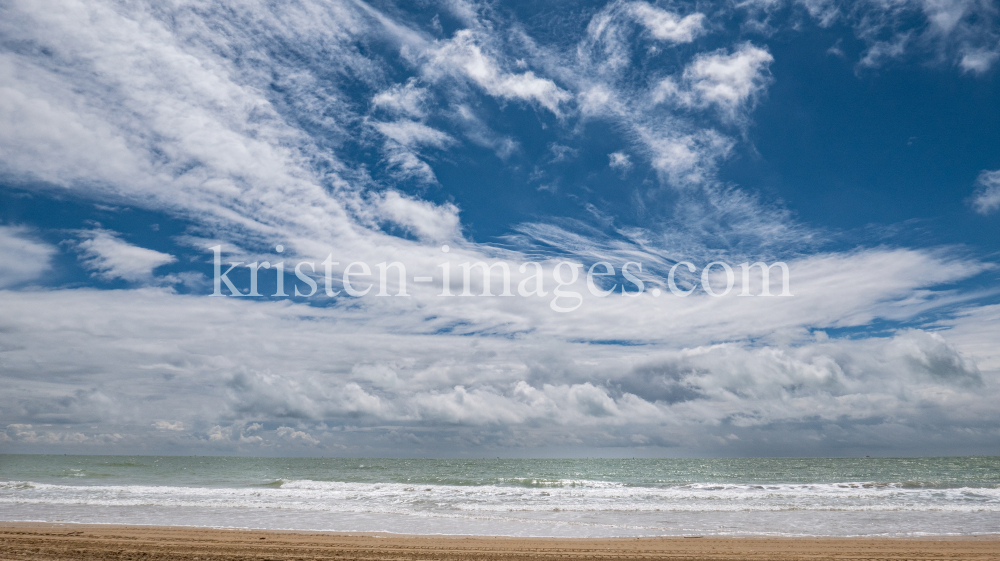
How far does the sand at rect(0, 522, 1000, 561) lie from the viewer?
11.8 metres

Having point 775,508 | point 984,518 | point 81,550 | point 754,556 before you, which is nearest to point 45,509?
point 81,550

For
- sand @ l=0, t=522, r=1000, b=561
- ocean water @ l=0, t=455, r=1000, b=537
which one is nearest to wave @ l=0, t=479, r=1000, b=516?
ocean water @ l=0, t=455, r=1000, b=537

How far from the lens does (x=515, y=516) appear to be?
1933 cm

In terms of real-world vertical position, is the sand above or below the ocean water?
above

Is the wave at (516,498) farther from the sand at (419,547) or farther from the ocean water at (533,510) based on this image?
the sand at (419,547)

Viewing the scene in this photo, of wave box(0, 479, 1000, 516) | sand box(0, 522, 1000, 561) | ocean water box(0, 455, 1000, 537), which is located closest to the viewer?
sand box(0, 522, 1000, 561)

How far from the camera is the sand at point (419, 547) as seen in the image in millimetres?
11836

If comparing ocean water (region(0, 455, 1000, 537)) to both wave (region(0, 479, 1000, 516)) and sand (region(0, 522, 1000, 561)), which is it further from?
sand (region(0, 522, 1000, 561))

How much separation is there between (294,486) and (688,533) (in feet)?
91.0

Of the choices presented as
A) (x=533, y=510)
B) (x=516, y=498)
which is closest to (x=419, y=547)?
(x=533, y=510)

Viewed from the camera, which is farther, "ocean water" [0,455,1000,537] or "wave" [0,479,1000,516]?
"wave" [0,479,1000,516]

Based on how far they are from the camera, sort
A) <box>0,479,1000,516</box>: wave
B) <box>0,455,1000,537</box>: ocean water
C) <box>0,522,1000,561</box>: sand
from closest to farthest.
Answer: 1. <box>0,522,1000,561</box>: sand
2. <box>0,455,1000,537</box>: ocean water
3. <box>0,479,1000,516</box>: wave

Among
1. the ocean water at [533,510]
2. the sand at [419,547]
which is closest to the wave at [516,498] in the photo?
the ocean water at [533,510]

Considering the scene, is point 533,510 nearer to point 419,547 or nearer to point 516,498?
point 516,498
